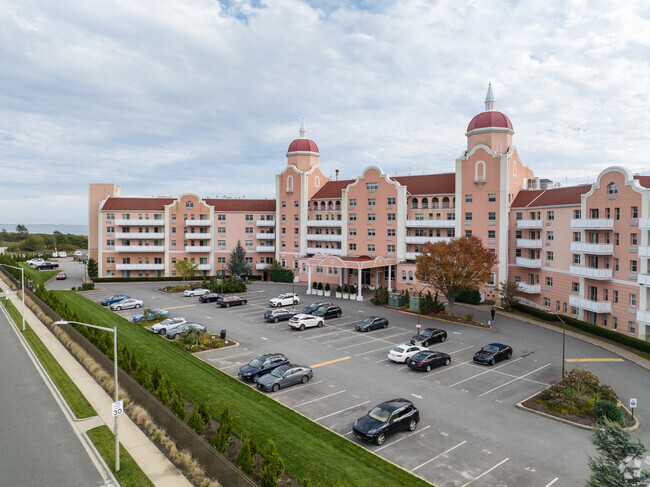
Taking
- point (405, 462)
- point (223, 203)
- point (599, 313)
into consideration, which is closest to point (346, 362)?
point (405, 462)

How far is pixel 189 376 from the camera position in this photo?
30797 mm

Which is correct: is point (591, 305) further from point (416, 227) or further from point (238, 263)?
point (238, 263)

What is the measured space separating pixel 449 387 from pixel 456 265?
22.1 metres

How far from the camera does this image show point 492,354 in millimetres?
36344

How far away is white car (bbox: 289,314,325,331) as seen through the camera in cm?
4616

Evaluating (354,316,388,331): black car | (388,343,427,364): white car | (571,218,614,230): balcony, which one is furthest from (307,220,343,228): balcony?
(388,343,427,364): white car

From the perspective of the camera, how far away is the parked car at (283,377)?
97.9ft

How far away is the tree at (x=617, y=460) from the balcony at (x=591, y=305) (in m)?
36.9

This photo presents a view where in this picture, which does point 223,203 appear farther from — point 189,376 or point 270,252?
point 189,376

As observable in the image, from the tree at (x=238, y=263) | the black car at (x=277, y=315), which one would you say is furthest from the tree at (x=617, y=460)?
the tree at (x=238, y=263)

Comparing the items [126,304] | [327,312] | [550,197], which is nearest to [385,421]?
→ [327,312]

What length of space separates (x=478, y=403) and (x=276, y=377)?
13.3m

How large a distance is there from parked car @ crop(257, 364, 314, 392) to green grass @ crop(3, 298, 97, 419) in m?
10.3

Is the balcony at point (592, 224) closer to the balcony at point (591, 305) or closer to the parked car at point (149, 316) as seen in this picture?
the balcony at point (591, 305)
